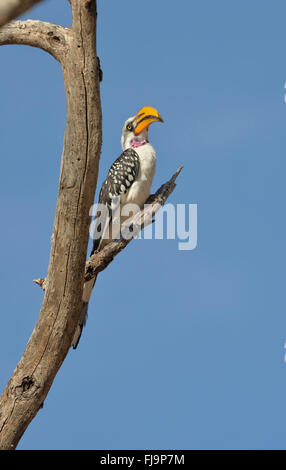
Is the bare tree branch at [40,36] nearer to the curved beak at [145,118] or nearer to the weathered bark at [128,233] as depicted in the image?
the weathered bark at [128,233]

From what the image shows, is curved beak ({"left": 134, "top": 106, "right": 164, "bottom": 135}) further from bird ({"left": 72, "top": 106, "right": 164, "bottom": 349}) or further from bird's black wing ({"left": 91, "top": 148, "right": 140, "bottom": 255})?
bird's black wing ({"left": 91, "top": 148, "right": 140, "bottom": 255})

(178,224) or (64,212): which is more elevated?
(178,224)

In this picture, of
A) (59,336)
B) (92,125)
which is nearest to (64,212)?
(92,125)

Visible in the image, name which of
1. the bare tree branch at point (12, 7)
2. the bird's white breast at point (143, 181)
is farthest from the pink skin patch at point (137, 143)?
the bare tree branch at point (12, 7)

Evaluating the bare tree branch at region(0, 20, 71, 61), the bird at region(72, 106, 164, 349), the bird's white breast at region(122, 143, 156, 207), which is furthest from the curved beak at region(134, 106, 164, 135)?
the bare tree branch at region(0, 20, 71, 61)

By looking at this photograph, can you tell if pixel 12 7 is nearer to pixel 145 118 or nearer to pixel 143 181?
pixel 143 181

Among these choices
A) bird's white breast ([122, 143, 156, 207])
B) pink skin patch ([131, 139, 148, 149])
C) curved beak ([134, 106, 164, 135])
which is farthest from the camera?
pink skin patch ([131, 139, 148, 149])

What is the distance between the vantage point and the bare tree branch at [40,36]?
523 cm

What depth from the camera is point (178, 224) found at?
257 inches

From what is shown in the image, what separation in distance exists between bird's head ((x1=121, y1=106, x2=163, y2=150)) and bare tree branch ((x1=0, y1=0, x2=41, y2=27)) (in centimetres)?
468

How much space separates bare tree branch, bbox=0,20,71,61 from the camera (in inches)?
206
